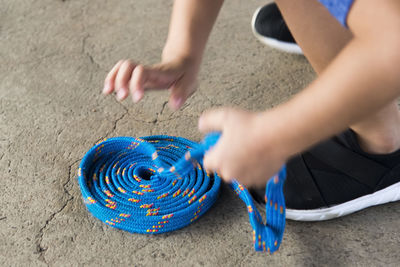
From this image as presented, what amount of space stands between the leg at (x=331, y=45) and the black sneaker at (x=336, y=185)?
39 mm

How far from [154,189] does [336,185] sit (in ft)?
1.34

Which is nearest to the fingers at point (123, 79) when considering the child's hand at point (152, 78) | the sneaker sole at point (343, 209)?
the child's hand at point (152, 78)

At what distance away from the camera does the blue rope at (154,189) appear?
3.12 ft

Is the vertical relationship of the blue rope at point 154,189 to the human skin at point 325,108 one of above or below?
below

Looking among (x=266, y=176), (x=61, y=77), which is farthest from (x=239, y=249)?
(x=61, y=77)

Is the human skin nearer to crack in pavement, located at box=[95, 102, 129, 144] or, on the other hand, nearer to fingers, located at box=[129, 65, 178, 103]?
fingers, located at box=[129, 65, 178, 103]

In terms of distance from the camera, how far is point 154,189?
112 centimetres

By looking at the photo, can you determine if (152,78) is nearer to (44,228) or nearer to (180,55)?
(180,55)

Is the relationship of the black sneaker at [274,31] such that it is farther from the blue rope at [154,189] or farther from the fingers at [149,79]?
the fingers at [149,79]

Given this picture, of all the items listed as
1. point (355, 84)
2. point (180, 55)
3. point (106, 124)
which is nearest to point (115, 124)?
point (106, 124)

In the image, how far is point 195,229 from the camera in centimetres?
106

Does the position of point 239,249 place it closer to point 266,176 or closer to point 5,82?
point 266,176

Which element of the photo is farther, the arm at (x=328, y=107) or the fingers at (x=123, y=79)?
the fingers at (x=123, y=79)

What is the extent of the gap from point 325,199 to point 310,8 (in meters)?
0.41
